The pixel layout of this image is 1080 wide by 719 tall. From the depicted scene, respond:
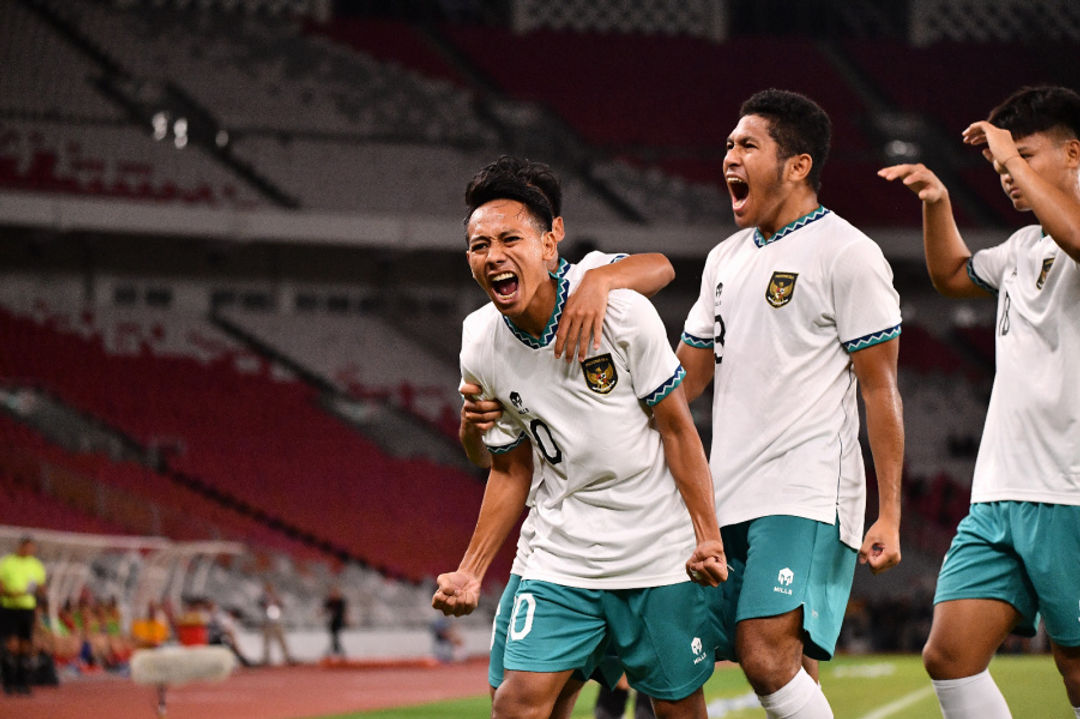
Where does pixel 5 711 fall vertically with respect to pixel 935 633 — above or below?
below

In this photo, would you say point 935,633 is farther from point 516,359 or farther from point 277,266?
point 277,266

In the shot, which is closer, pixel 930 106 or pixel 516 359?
pixel 516 359

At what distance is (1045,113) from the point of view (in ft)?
15.6

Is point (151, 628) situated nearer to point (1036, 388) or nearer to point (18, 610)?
point (18, 610)

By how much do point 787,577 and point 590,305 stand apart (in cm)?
112

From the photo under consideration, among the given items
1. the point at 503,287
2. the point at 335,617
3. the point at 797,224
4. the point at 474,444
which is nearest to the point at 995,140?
the point at 797,224

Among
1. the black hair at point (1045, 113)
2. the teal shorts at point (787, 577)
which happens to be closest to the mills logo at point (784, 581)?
the teal shorts at point (787, 577)

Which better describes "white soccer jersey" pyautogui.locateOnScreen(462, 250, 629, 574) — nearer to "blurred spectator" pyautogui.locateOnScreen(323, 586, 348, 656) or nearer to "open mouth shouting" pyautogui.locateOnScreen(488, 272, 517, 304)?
"open mouth shouting" pyautogui.locateOnScreen(488, 272, 517, 304)

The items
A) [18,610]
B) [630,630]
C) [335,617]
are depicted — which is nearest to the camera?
[630,630]

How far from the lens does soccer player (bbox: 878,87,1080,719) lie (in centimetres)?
451

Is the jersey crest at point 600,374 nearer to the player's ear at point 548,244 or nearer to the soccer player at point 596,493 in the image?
the soccer player at point 596,493

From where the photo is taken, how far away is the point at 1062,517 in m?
4.53

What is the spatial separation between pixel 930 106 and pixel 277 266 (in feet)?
59.7

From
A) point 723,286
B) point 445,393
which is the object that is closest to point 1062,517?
point 723,286
